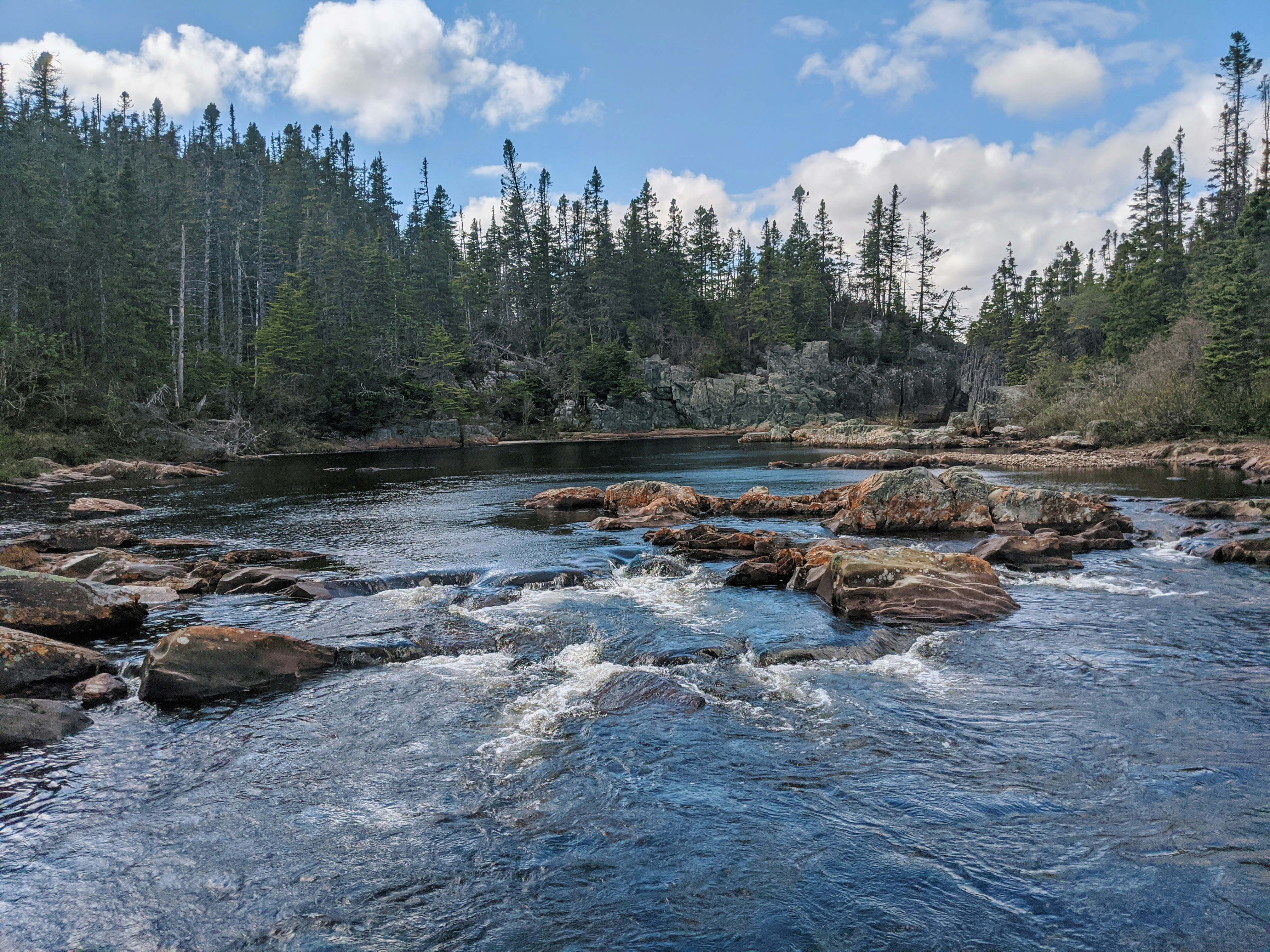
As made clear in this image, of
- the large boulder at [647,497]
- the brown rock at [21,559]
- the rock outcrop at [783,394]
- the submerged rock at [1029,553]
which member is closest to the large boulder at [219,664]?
the brown rock at [21,559]

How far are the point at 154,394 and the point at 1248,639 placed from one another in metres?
61.2

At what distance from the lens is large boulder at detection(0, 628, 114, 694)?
9531mm

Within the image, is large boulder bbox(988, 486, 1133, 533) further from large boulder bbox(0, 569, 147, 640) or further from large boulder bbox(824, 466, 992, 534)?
large boulder bbox(0, 569, 147, 640)

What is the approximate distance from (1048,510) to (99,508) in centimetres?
3412

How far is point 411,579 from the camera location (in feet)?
53.2

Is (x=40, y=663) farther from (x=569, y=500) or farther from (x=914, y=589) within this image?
(x=569, y=500)

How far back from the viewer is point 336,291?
254ft

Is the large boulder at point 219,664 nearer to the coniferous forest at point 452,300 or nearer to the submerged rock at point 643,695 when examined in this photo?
the submerged rock at point 643,695

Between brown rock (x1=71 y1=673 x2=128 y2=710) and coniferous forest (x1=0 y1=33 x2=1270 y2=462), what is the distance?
39.9 m

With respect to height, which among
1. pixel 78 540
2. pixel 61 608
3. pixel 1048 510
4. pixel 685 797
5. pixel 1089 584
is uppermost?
pixel 78 540

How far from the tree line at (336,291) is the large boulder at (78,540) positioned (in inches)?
1091

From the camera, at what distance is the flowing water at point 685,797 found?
532 cm

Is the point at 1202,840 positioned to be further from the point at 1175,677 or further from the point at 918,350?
the point at 918,350

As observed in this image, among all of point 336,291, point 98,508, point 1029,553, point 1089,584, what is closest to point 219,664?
point 1089,584
